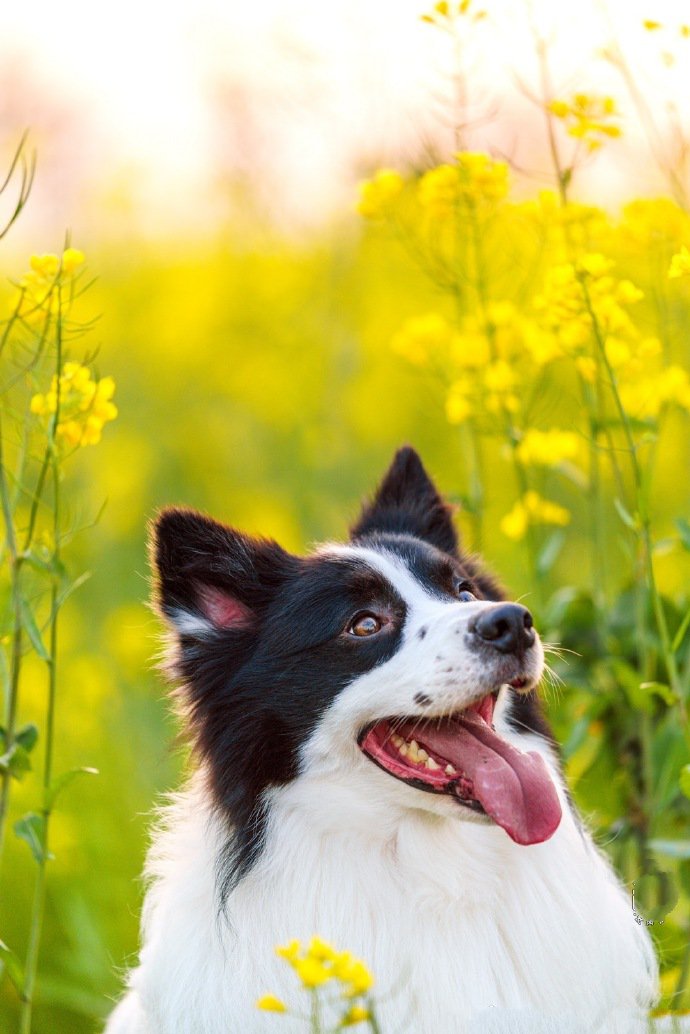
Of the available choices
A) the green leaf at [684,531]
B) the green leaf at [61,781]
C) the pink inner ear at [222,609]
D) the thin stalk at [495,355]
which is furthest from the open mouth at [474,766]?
the thin stalk at [495,355]

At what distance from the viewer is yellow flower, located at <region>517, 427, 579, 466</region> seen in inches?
175

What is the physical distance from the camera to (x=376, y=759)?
3572 millimetres

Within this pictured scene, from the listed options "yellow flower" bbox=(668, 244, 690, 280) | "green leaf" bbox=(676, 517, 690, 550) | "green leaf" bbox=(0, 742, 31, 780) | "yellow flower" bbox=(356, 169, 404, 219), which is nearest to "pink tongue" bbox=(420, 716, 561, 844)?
"green leaf" bbox=(676, 517, 690, 550)

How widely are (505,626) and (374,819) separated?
0.71 m

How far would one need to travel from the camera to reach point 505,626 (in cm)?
333

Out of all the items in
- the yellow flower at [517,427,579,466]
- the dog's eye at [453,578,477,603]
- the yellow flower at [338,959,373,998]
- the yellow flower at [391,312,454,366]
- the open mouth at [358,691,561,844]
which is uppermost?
the yellow flower at [391,312,454,366]

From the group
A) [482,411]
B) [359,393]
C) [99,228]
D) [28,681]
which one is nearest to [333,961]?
[482,411]

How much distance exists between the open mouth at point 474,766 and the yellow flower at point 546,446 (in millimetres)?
1121

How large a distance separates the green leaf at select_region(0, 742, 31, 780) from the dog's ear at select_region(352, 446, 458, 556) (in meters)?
1.45

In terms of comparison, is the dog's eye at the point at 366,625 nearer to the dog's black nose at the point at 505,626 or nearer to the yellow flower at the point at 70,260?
the dog's black nose at the point at 505,626

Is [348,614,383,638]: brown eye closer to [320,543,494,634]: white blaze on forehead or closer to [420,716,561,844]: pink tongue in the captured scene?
[320,543,494,634]: white blaze on forehead

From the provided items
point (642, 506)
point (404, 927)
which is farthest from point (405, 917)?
point (642, 506)

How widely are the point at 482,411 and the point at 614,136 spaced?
3.43 ft

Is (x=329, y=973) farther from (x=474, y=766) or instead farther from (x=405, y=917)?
(x=405, y=917)
